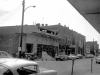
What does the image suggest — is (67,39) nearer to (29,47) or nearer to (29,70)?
(29,47)

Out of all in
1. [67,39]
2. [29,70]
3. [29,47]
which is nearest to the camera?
[29,70]

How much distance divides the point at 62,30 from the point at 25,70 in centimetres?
4067

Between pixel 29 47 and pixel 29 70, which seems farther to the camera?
pixel 29 47

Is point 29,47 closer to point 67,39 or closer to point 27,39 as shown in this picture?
point 27,39

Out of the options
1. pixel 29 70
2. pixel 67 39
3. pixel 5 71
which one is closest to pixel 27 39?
pixel 67 39

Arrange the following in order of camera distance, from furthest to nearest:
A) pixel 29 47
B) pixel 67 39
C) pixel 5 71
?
pixel 67 39
pixel 29 47
pixel 5 71

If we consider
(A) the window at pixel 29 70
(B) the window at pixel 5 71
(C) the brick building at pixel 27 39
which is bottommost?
(A) the window at pixel 29 70

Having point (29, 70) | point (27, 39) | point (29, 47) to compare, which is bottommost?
point (29, 70)

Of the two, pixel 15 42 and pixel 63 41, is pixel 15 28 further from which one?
pixel 63 41

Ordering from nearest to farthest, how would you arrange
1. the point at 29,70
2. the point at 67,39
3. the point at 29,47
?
the point at 29,70 → the point at 29,47 → the point at 67,39

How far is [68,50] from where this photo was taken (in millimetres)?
49844

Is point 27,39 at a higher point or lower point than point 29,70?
higher

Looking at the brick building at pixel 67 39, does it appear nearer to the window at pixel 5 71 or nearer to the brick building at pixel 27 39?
the brick building at pixel 27 39

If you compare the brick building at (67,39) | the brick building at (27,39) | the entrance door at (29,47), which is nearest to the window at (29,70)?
the brick building at (27,39)
